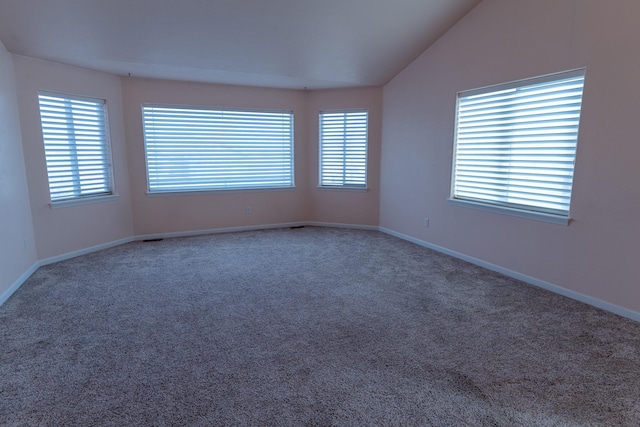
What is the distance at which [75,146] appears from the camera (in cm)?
457

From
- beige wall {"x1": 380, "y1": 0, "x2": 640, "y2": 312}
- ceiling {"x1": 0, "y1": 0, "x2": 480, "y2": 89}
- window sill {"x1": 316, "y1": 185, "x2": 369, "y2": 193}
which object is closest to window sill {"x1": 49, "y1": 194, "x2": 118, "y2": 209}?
ceiling {"x1": 0, "y1": 0, "x2": 480, "y2": 89}

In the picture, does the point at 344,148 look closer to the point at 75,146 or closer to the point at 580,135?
the point at 580,135

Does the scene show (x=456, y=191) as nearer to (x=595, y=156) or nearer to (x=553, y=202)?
(x=553, y=202)

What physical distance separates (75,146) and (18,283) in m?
1.92

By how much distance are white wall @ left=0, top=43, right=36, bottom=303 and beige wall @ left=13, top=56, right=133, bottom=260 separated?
0.43 ft

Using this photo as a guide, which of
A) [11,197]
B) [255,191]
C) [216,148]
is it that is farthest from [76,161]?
[255,191]

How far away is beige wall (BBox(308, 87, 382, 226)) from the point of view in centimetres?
585

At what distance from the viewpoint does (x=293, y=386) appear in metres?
2.02

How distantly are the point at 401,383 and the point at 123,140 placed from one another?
16.6 ft

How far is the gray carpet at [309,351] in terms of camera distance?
1829mm

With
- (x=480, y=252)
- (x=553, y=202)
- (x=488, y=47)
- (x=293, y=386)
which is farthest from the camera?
(x=480, y=252)

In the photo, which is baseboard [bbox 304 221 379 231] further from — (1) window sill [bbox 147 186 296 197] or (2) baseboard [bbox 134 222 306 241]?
(1) window sill [bbox 147 186 296 197]

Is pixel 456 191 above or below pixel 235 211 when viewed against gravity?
above

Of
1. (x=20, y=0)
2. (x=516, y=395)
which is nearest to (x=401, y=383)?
(x=516, y=395)
